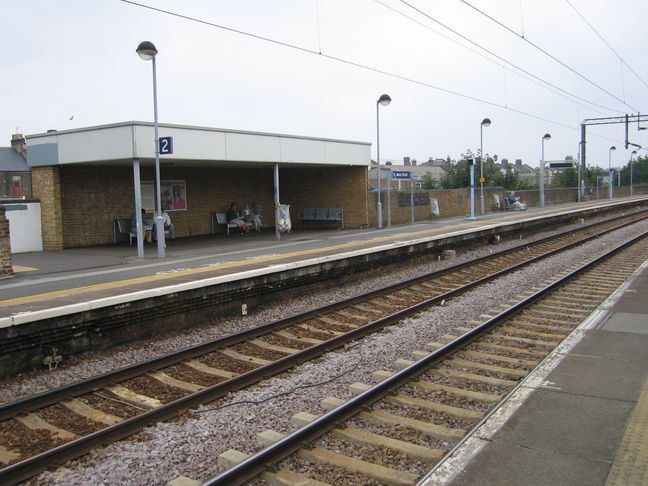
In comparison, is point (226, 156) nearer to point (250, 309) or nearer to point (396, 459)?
point (250, 309)

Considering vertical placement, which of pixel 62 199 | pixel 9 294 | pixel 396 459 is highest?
pixel 62 199

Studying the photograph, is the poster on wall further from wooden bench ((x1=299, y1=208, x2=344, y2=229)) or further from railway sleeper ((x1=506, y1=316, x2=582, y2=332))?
railway sleeper ((x1=506, y1=316, x2=582, y2=332))

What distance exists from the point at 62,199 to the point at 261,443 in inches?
593

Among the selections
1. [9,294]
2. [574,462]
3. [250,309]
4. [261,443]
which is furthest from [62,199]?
[574,462]

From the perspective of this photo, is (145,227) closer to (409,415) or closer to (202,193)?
(202,193)

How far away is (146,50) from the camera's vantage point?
46.7 ft

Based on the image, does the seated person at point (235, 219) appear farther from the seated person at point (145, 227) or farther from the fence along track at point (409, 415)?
the fence along track at point (409, 415)

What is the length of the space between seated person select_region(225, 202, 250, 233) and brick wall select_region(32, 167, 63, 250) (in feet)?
22.9

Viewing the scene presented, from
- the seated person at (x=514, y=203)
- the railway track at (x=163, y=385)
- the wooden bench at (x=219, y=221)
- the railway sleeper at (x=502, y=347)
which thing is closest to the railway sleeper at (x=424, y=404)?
the railway track at (x=163, y=385)

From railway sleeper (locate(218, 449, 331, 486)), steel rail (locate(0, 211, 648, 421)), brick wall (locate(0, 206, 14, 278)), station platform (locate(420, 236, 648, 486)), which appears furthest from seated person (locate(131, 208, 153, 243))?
railway sleeper (locate(218, 449, 331, 486))

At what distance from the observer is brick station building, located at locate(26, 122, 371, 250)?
1625cm

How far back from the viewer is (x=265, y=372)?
6500 millimetres

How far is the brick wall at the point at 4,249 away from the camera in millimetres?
11572

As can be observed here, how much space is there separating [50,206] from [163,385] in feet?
41.3
